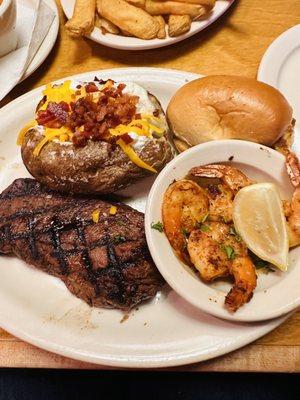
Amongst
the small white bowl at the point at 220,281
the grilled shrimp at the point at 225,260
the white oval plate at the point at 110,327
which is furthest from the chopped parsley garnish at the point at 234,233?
the white oval plate at the point at 110,327

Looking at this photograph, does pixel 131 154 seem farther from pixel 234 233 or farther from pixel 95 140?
pixel 234 233

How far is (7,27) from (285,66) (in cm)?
101

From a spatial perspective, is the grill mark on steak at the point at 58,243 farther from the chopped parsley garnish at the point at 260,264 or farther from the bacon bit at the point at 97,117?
the chopped parsley garnish at the point at 260,264

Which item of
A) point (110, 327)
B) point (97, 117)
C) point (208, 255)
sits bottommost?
point (110, 327)

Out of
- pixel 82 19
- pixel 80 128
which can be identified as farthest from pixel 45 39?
pixel 80 128

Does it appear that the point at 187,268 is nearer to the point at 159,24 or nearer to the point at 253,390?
the point at 253,390

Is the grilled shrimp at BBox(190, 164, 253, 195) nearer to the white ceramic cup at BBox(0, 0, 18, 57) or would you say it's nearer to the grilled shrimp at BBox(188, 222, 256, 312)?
the grilled shrimp at BBox(188, 222, 256, 312)

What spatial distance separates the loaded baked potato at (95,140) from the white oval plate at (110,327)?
0.32m

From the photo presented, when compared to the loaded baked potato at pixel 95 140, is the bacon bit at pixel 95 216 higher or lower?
lower

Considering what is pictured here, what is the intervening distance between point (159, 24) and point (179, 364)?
1.20 metres

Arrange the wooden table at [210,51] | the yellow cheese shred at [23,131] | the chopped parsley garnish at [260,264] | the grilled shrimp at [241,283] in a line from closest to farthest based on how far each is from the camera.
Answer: the grilled shrimp at [241,283], the chopped parsley garnish at [260,264], the yellow cheese shred at [23,131], the wooden table at [210,51]

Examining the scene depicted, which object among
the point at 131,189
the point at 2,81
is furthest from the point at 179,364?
the point at 2,81

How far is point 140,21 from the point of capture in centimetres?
172

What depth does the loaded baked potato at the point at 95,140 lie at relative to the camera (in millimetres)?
1387
